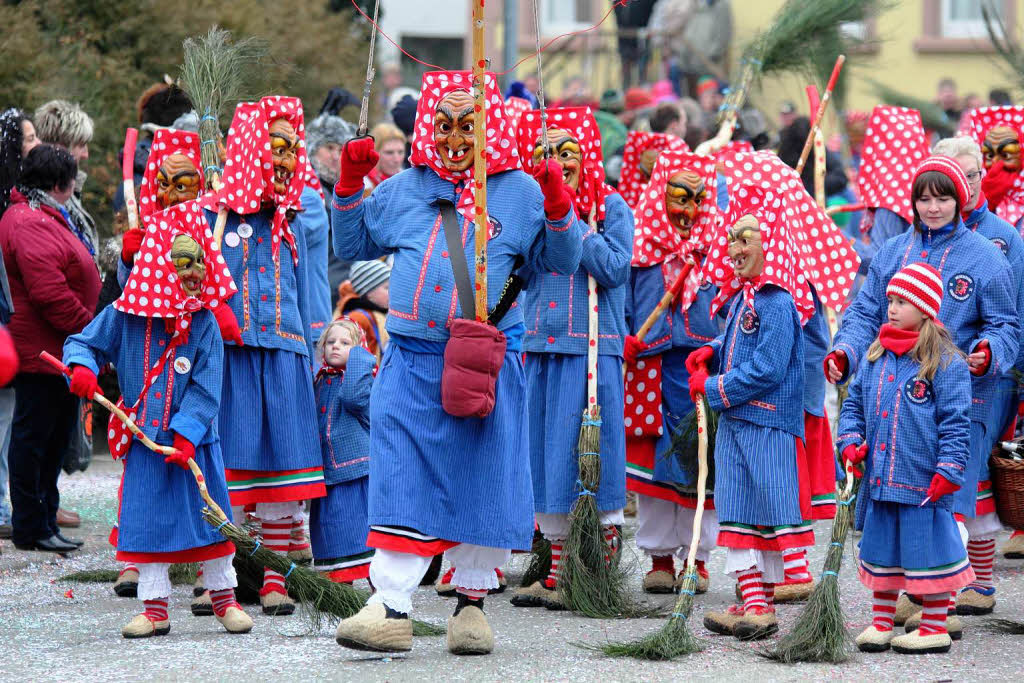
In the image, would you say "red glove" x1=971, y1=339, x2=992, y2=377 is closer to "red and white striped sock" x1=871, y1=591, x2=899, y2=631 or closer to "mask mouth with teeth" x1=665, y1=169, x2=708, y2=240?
"red and white striped sock" x1=871, y1=591, x2=899, y2=631

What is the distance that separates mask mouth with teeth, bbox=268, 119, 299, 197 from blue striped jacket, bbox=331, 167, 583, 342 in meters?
1.05

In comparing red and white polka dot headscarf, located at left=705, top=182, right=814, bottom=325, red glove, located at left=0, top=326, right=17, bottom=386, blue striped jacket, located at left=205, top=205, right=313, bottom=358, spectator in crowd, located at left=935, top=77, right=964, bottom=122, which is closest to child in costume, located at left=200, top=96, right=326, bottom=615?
blue striped jacket, located at left=205, top=205, right=313, bottom=358

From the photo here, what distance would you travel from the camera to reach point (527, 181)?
636 cm

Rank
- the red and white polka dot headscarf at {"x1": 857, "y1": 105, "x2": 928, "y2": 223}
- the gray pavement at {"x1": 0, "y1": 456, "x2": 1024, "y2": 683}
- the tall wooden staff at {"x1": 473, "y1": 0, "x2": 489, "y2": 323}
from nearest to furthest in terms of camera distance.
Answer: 1. the gray pavement at {"x1": 0, "y1": 456, "x2": 1024, "y2": 683}
2. the tall wooden staff at {"x1": 473, "y1": 0, "x2": 489, "y2": 323}
3. the red and white polka dot headscarf at {"x1": 857, "y1": 105, "x2": 928, "y2": 223}

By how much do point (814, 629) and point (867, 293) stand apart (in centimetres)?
155

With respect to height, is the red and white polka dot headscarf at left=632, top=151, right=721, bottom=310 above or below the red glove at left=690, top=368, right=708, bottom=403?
above

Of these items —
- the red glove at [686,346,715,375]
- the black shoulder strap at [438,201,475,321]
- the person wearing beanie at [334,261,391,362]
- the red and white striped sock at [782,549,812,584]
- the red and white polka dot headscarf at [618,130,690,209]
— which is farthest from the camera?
the person wearing beanie at [334,261,391,362]

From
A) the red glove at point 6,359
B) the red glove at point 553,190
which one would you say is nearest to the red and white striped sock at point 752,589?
the red glove at point 553,190

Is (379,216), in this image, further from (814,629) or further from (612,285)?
(814,629)

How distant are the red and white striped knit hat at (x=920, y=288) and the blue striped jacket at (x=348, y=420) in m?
2.33

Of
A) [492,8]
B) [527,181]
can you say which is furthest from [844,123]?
[527,181]

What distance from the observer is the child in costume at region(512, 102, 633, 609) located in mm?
7395

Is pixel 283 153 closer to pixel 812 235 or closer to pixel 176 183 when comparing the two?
pixel 176 183

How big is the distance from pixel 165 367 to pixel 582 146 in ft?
7.10
